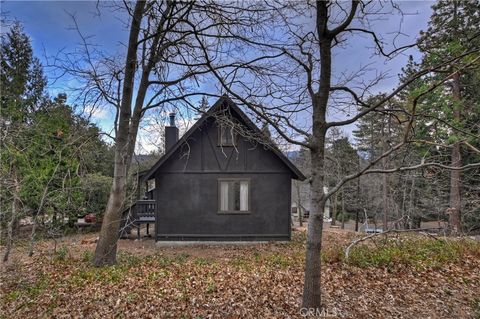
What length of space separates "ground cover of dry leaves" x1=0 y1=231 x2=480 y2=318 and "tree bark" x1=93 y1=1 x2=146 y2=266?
44 cm

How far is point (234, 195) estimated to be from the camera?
12.4m

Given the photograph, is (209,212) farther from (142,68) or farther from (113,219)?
(142,68)

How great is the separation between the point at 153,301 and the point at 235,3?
6.05 m

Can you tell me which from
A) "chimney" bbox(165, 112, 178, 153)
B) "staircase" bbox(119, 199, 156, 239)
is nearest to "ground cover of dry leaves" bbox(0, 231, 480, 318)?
"staircase" bbox(119, 199, 156, 239)

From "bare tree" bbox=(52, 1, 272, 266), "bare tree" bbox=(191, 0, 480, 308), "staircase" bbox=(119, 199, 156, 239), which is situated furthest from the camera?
"staircase" bbox=(119, 199, 156, 239)

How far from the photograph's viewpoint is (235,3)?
643 cm

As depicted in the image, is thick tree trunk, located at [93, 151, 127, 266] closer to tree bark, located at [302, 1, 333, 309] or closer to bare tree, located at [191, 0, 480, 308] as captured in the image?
bare tree, located at [191, 0, 480, 308]

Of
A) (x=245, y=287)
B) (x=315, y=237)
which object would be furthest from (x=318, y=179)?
(x=245, y=287)

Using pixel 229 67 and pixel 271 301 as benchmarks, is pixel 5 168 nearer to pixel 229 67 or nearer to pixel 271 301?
pixel 229 67

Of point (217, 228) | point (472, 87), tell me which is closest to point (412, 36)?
point (217, 228)

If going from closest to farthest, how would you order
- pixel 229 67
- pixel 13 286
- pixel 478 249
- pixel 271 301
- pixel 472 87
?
1. pixel 271 301
2. pixel 13 286
3. pixel 229 67
4. pixel 478 249
5. pixel 472 87

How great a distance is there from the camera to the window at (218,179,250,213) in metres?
12.3

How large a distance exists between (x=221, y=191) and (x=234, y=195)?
22.5 inches

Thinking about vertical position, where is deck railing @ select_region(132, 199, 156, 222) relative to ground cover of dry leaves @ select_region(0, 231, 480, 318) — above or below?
above
